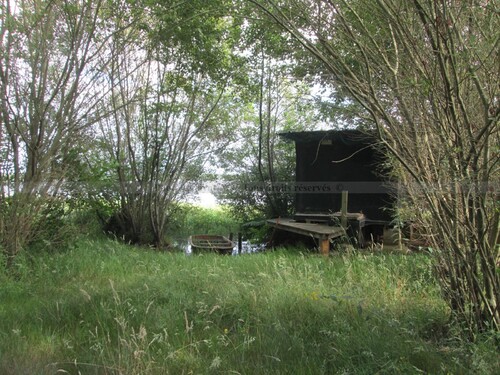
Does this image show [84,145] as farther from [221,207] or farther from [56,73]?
[221,207]

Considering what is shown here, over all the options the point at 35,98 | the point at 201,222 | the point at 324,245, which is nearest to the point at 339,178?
the point at 324,245

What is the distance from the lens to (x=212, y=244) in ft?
→ 36.8

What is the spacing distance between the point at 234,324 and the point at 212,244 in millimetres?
7348

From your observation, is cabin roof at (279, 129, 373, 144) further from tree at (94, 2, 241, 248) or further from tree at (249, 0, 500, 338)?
tree at (249, 0, 500, 338)

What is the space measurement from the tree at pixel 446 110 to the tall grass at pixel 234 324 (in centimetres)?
53

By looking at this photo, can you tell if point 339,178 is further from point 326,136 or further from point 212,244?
point 212,244

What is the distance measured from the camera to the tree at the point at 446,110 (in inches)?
107

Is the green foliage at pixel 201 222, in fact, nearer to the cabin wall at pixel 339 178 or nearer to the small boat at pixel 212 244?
the small boat at pixel 212 244

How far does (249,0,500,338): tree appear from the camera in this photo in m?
2.71

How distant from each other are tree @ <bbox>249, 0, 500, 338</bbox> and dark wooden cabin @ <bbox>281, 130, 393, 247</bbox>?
26.8 feet

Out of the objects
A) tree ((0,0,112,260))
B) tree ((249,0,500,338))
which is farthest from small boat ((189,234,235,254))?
tree ((249,0,500,338))

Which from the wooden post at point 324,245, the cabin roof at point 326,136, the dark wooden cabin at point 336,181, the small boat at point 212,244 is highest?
the cabin roof at point 326,136

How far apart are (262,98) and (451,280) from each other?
39.8 ft

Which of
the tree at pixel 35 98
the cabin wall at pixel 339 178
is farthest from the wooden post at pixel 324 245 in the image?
the tree at pixel 35 98
